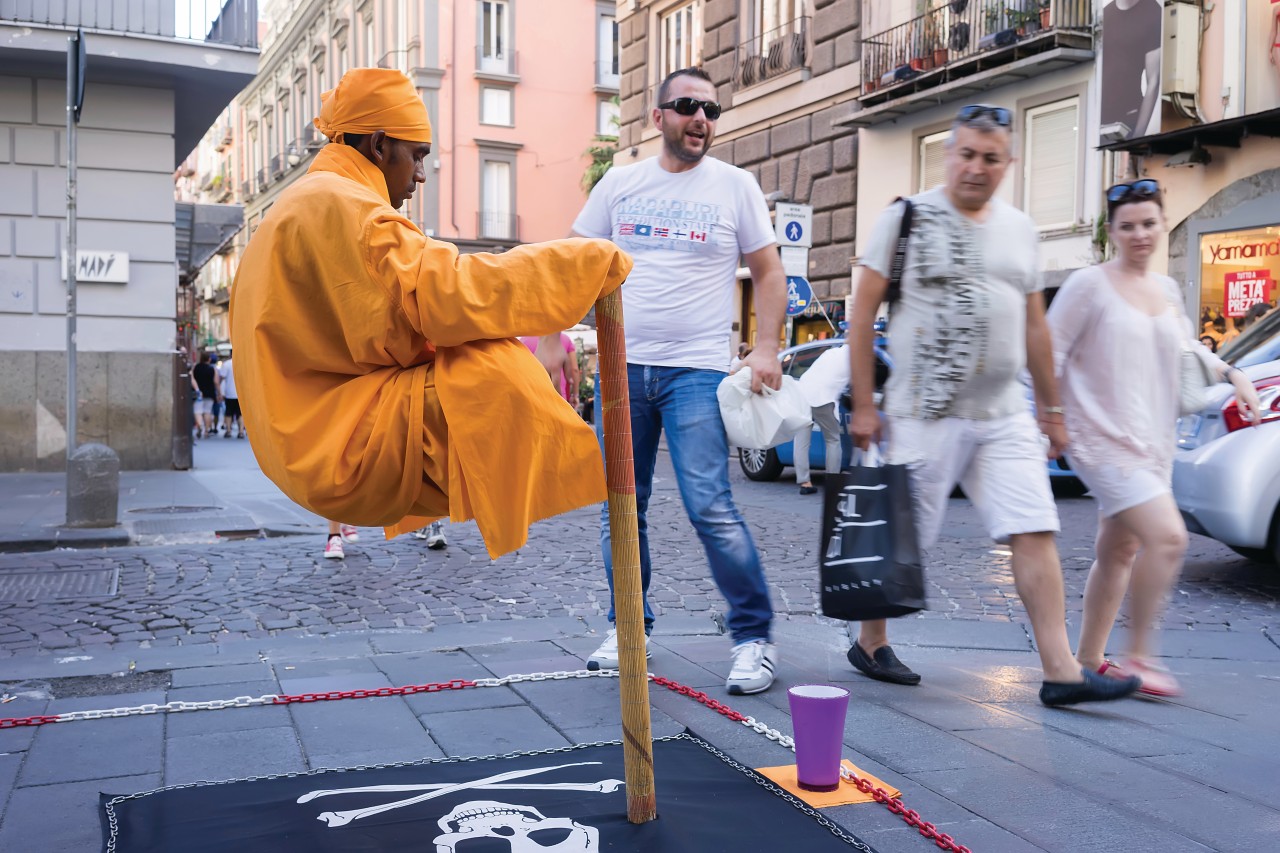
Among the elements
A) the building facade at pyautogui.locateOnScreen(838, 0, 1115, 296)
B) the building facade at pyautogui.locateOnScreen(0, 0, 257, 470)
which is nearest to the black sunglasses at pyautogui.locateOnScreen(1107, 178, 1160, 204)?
the building facade at pyautogui.locateOnScreen(0, 0, 257, 470)

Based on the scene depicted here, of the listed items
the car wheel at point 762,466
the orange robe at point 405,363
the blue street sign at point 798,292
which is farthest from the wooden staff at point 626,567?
the blue street sign at point 798,292

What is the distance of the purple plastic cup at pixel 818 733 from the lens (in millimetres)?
2967

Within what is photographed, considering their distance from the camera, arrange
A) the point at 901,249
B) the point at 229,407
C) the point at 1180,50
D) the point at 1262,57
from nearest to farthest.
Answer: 1. the point at 901,249
2. the point at 1262,57
3. the point at 1180,50
4. the point at 229,407

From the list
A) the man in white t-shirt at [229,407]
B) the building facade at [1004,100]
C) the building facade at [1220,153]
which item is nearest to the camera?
the building facade at [1220,153]

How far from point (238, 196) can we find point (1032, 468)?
58338mm

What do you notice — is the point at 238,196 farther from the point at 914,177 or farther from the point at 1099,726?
the point at 1099,726

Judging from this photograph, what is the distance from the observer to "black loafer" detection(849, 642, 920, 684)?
13.8 feet

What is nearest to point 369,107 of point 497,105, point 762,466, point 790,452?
point 790,452

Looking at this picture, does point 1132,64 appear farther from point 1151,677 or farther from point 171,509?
point 1151,677

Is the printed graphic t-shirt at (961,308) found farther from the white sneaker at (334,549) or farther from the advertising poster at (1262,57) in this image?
the advertising poster at (1262,57)

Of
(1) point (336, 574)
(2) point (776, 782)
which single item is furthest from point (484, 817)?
(1) point (336, 574)

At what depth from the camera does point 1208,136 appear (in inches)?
573

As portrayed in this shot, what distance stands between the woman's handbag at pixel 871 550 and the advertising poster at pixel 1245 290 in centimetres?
1245

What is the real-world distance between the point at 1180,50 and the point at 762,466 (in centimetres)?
745
